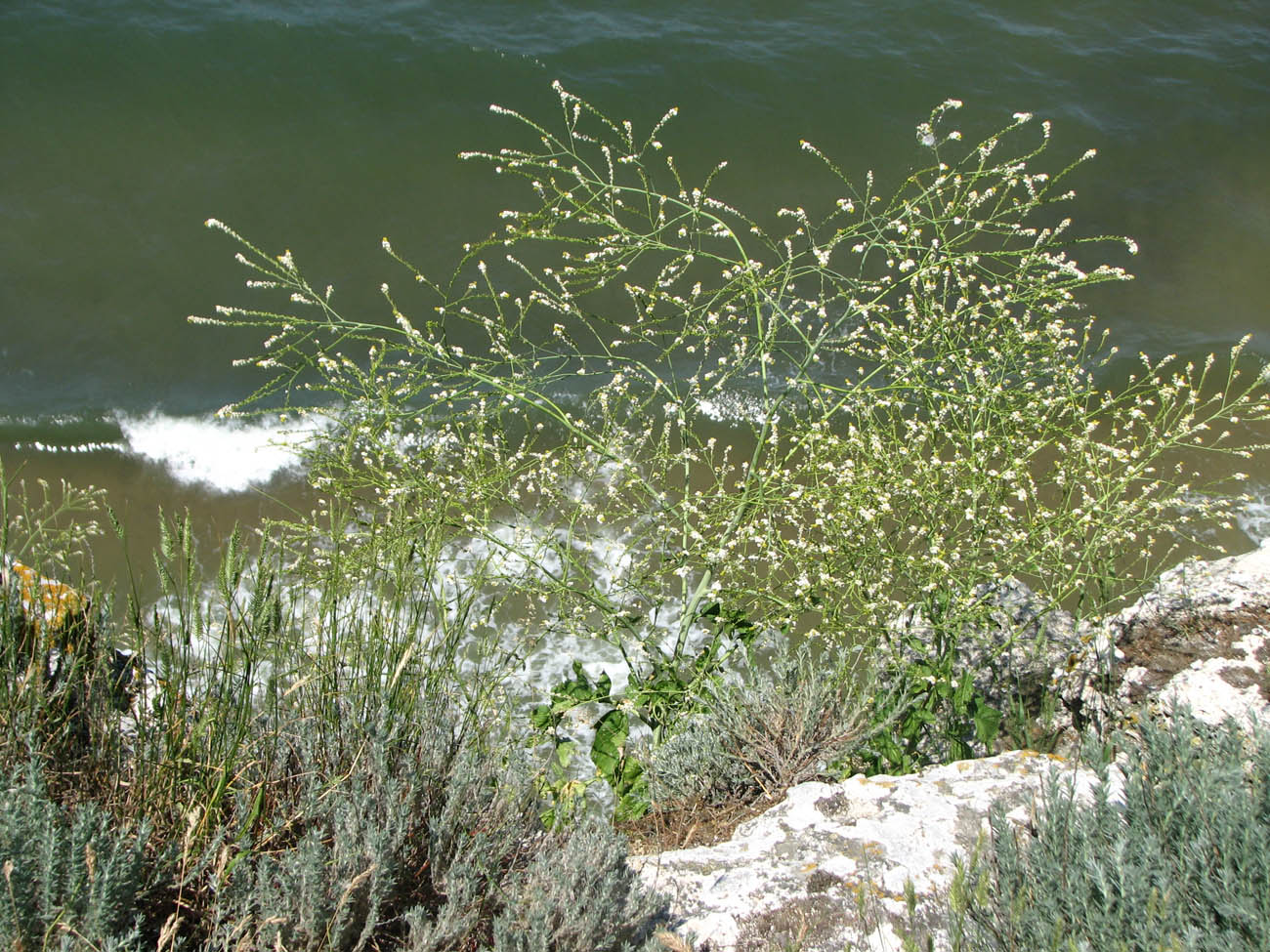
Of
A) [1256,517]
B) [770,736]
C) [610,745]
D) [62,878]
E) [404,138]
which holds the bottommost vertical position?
[1256,517]

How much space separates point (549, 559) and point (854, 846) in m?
3.50

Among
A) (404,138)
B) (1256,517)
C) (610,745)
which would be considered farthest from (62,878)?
(404,138)

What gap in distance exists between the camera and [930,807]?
307cm

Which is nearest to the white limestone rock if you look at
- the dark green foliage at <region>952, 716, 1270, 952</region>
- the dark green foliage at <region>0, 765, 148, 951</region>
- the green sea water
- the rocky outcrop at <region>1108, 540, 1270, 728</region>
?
the dark green foliage at <region>952, 716, 1270, 952</region>

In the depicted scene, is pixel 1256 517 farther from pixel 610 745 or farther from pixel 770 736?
pixel 610 745

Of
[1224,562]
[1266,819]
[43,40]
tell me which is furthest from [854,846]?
[43,40]

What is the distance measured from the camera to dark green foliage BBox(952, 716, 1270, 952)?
2.11 m

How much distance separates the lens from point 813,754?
3676 millimetres

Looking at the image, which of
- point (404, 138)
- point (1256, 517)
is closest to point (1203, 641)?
point (1256, 517)

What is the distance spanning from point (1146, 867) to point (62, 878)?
233 cm

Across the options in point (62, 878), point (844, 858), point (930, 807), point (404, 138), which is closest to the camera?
point (62, 878)

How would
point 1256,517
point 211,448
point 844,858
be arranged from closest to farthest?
point 844,858 < point 1256,517 < point 211,448

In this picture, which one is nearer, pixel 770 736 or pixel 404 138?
pixel 770 736

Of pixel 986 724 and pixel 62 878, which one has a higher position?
pixel 62 878
